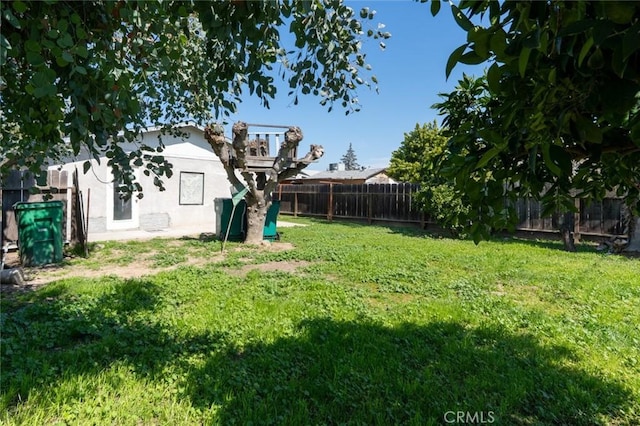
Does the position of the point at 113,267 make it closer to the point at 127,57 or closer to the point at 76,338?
the point at 76,338

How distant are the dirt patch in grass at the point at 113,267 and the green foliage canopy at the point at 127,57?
11.4 ft

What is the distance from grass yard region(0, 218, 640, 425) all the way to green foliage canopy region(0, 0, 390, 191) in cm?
143

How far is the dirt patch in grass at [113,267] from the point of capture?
5.44 metres

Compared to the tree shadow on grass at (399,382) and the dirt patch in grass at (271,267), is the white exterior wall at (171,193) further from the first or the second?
the tree shadow on grass at (399,382)

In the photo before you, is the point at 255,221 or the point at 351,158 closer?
the point at 255,221

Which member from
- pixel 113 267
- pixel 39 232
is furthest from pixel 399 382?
pixel 39 232

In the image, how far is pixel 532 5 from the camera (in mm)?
712

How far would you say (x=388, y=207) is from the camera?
14.6 meters

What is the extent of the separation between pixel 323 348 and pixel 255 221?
20.6ft

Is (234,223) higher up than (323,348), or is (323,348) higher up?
(234,223)

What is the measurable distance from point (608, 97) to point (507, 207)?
77 centimetres

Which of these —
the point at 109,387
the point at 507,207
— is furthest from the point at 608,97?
the point at 109,387

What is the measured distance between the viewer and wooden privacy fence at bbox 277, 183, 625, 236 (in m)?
9.23

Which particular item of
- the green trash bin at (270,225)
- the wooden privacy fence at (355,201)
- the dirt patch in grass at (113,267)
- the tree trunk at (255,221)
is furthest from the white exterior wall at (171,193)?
the wooden privacy fence at (355,201)
